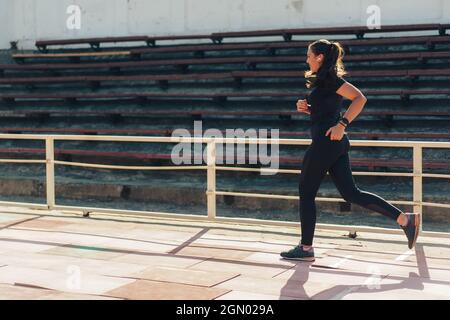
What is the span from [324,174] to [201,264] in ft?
3.57

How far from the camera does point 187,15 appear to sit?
48.0 ft

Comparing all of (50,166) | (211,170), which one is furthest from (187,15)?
(211,170)

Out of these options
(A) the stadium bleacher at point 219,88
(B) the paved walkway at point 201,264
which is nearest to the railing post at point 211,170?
(B) the paved walkway at point 201,264

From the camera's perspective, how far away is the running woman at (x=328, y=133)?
13.7 feet

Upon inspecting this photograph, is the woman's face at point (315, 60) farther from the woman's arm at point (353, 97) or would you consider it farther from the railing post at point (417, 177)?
the railing post at point (417, 177)

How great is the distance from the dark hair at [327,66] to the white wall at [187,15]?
30.0ft

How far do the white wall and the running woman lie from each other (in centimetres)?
916

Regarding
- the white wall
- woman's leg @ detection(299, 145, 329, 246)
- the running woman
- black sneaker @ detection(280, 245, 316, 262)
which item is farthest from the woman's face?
the white wall

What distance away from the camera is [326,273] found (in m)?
4.14

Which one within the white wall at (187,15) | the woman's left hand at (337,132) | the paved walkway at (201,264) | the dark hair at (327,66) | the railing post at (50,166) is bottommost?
the paved walkway at (201,264)

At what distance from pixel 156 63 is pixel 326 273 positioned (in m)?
10.0

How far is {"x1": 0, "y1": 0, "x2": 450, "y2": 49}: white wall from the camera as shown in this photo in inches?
504

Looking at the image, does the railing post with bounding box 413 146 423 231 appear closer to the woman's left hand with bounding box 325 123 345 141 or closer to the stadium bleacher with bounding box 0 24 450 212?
the woman's left hand with bounding box 325 123 345 141
